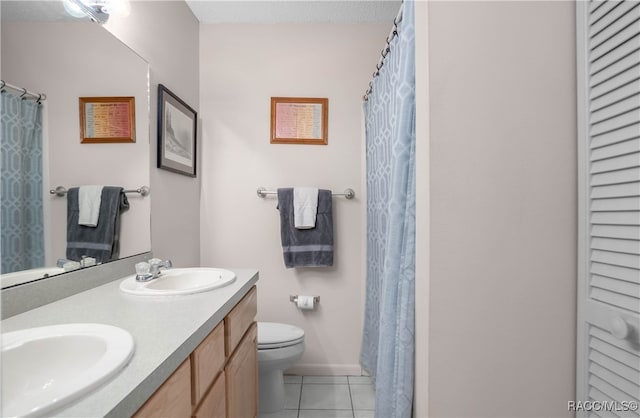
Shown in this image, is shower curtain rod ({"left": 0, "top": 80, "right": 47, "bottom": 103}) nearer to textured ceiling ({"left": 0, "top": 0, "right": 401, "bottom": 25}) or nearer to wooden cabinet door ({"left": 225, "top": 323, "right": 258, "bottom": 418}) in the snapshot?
wooden cabinet door ({"left": 225, "top": 323, "right": 258, "bottom": 418})

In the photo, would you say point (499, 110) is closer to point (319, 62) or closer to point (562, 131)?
point (562, 131)

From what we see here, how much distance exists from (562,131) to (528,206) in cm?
26

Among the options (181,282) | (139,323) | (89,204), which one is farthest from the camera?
(181,282)

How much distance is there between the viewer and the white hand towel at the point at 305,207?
1.87 m

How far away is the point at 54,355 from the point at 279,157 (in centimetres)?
158

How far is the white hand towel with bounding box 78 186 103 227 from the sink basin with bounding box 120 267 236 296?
0.26m

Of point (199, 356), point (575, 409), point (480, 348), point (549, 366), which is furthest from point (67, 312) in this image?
point (575, 409)

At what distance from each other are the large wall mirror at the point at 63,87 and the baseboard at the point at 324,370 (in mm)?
1367

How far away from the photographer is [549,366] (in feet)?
2.87

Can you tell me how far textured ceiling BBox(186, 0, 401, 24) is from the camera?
5.91ft

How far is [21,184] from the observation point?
31.1 inches

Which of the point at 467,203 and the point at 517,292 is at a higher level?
the point at 467,203

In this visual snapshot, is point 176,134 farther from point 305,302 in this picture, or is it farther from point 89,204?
point 305,302

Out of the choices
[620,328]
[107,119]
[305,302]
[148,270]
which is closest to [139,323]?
[148,270]
